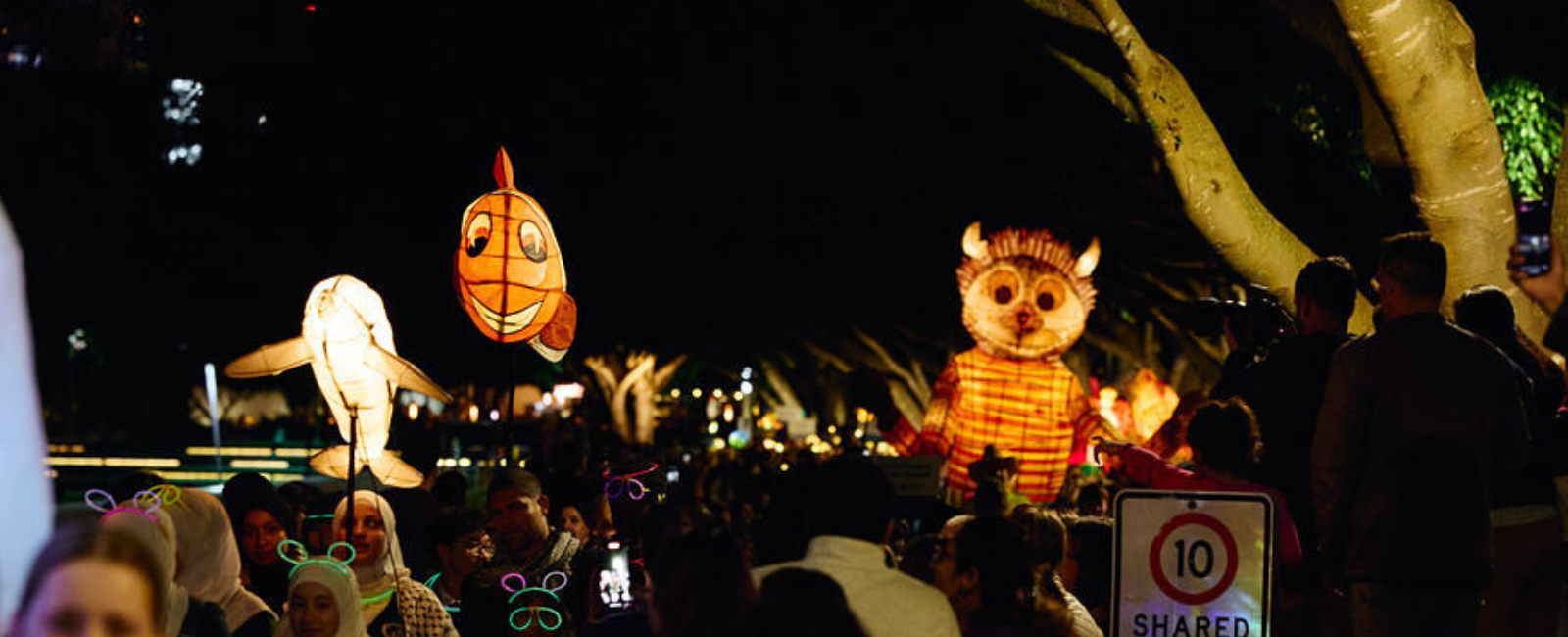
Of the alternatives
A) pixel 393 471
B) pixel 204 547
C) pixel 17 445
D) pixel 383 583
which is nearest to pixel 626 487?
pixel 383 583

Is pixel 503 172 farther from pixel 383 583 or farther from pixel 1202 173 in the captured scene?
pixel 1202 173

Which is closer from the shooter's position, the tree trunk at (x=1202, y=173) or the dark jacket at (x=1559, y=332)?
the dark jacket at (x=1559, y=332)

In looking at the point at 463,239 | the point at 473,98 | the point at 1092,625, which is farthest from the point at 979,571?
the point at 473,98

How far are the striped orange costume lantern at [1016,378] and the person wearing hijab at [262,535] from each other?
17.9 feet

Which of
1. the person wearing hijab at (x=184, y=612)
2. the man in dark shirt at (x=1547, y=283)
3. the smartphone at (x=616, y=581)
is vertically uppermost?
the man in dark shirt at (x=1547, y=283)

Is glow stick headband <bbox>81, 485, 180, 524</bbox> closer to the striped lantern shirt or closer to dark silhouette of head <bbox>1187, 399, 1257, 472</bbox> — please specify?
dark silhouette of head <bbox>1187, 399, 1257, 472</bbox>

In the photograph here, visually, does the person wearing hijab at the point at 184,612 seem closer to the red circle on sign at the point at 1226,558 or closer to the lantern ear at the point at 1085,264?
the red circle on sign at the point at 1226,558

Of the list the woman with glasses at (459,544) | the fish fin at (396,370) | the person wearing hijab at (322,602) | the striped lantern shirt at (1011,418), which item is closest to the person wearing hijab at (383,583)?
the woman with glasses at (459,544)

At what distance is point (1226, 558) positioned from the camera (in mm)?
5934

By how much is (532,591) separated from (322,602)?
3.63ft

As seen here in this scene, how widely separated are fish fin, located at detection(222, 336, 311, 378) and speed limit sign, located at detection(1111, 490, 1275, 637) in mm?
5215

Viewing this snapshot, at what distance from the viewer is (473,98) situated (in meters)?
17.9

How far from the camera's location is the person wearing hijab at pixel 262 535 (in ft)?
29.0

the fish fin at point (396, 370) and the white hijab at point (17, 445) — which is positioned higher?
the white hijab at point (17, 445)
